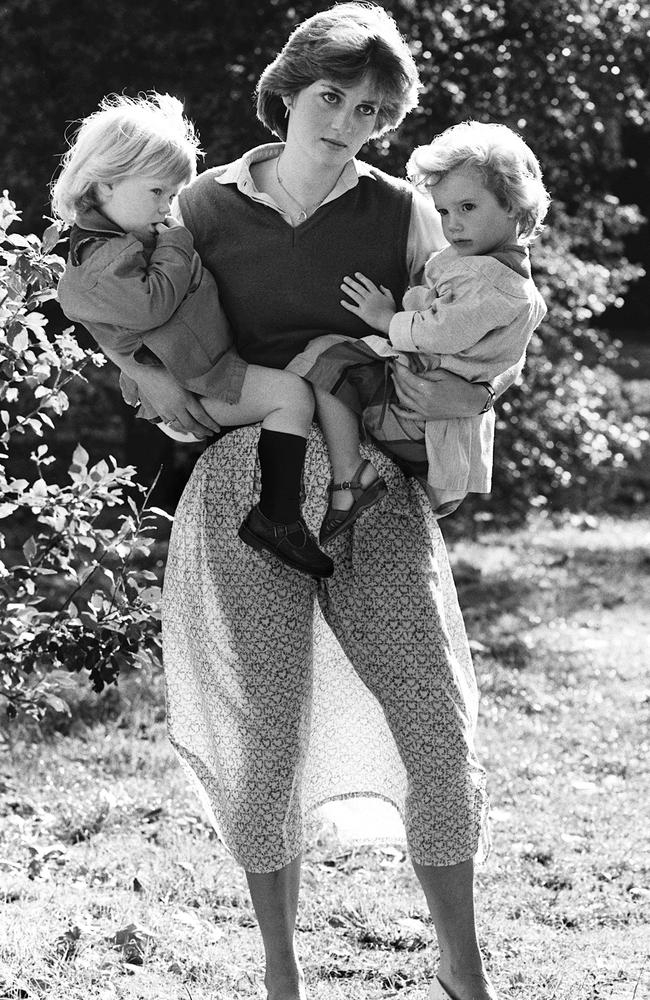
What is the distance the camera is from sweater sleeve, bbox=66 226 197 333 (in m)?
2.41

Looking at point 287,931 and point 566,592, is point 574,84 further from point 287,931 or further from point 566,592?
point 287,931

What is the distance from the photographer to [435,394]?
2.52 meters

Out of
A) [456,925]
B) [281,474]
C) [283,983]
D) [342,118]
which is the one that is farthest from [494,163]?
[283,983]

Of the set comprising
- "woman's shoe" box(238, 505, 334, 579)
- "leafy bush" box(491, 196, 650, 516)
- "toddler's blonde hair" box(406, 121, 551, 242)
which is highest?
"toddler's blonde hair" box(406, 121, 551, 242)

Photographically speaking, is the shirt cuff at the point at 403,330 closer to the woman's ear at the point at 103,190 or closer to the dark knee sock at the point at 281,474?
the dark knee sock at the point at 281,474

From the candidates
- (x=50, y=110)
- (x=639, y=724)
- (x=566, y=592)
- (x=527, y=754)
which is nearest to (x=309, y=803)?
(x=527, y=754)

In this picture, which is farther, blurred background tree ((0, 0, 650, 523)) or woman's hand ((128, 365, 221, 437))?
blurred background tree ((0, 0, 650, 523))

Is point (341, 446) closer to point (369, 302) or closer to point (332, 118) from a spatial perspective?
point (369, 302)

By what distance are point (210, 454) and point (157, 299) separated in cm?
37

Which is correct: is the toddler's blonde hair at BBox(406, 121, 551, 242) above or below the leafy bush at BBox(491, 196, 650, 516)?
above

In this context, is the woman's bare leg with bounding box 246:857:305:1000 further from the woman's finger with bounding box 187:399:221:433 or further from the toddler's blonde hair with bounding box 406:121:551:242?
the toddler's blonde hair with bounding box 406:121:551:242

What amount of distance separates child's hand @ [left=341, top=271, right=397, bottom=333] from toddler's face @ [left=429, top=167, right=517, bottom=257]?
0.53 ft

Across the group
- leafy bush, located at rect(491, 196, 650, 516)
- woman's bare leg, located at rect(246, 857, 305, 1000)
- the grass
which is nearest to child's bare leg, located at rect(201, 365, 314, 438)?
woman's bare leg, located at rect(246, 857, 305, 1000)

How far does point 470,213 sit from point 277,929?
1.41m
